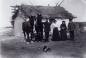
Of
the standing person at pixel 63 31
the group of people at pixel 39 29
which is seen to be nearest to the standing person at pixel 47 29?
the group of people at pixel 39 29

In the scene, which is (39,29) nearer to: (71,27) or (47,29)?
(47,29)

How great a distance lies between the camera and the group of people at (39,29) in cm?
235

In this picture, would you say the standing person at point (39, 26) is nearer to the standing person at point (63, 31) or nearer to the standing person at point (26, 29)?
the standing person at point (26, 29)

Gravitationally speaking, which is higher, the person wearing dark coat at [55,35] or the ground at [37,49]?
the person wearing dark coat at [55,35]

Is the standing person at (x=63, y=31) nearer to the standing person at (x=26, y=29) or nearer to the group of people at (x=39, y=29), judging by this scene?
the group of people at (x=39, y=29)

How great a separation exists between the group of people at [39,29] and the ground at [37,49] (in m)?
0.05

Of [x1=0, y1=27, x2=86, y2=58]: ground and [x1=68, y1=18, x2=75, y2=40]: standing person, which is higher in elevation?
[x1=68, y1=18, x2=75, y2=40]: standing person

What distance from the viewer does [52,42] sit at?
2400 millimetres

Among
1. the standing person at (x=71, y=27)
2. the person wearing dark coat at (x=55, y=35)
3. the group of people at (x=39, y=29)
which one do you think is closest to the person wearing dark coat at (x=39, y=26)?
the group of people at (x=39, y=29)

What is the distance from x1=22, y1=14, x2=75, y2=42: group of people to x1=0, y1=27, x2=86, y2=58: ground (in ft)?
0.18

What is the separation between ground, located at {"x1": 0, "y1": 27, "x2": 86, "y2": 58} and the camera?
7.56ft

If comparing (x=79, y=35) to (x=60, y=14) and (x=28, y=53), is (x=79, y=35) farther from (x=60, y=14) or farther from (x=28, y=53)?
(x=28, y=53)

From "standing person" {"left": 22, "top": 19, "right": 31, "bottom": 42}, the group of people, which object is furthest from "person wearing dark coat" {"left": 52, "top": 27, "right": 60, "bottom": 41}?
"standing person" {"left": 22, "top": 19, "right": 31, "bottom": 42}

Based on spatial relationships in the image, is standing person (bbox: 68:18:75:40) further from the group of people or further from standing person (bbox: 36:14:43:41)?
standing person (bbox: 36:14:43:41)
